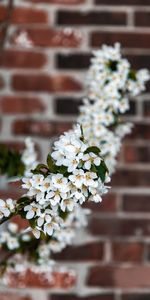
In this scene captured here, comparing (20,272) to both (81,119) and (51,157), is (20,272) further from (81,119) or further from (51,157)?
(51,157)

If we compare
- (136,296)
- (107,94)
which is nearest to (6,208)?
(107,94)

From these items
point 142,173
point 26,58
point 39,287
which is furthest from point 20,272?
point 26,58

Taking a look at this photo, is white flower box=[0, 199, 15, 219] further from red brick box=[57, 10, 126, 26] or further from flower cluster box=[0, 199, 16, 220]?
red brick box=[57, 10, 126, 26]

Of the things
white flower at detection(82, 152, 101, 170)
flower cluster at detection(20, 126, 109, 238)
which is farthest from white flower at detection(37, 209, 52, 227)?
white flower at detection(82, 152, 101, 170)

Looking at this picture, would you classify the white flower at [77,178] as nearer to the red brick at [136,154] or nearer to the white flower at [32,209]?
the white flower at [32,209]

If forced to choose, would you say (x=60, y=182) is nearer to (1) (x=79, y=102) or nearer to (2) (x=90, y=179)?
(2) (x=90, y=179)

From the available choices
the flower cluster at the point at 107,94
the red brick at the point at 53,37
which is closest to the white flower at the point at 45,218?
the flower cluster at the point at 107,94
